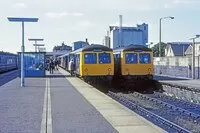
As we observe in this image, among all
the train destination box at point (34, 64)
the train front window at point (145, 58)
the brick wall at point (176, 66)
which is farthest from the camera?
the brick wall at point (176, 66)

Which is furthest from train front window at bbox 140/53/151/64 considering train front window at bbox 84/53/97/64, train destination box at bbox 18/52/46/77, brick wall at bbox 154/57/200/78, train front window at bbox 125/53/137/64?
train destination box at bbox 18/52/46/77

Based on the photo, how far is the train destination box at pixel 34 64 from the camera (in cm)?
3722

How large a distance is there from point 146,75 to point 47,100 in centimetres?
1388

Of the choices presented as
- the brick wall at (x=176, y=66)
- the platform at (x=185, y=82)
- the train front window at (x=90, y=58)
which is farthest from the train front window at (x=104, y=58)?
the brick wall at (x=176, y=66)

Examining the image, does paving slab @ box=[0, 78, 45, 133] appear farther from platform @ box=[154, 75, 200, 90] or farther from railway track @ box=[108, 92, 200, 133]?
platform @ box=[154, 75, 200, 90]

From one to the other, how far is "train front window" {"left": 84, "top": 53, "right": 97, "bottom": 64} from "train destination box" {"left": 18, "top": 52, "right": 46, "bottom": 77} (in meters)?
7.39

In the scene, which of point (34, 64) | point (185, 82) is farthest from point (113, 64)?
point (34, 64)

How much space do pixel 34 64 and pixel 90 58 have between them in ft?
29.2

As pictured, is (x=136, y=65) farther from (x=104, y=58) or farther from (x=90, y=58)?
(x=90, y=58)

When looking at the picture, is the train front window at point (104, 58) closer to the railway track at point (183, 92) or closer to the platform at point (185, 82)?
the platform at point (185, 82)

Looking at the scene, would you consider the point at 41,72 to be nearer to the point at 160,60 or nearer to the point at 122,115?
the point at 160,60

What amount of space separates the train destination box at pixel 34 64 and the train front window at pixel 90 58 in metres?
7.39

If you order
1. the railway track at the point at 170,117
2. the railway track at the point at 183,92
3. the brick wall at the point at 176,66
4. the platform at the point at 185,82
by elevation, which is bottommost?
the railway track at the point at 170,117

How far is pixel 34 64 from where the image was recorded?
1513 inches
